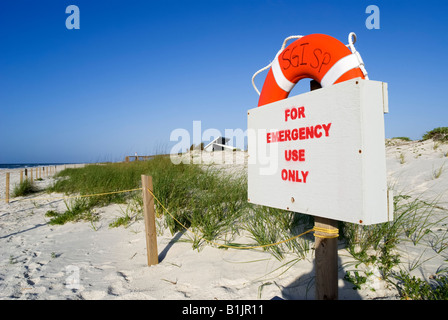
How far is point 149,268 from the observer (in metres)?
3.13

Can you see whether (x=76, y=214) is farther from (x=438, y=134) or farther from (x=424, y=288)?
(x=438, y=134)

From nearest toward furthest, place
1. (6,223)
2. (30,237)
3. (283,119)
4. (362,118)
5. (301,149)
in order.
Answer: (362,118), (301,149), (283,119), (30,237), (6,223)

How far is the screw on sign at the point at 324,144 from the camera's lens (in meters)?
1.52

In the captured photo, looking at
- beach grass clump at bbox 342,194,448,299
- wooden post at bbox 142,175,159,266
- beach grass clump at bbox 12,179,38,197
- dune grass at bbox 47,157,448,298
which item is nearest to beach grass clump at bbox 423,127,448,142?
dune grass at bbox 47,157,448,298

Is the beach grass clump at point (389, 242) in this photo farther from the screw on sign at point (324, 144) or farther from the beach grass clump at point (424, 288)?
the screw on sign at point (324, 144)

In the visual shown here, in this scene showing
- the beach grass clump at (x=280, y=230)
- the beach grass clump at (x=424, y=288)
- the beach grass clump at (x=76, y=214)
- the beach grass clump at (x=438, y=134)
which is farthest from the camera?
the beach grass clump at (x=438, y=134)

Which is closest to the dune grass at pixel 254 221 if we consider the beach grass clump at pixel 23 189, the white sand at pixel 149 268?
the white sand at pixel 149 268

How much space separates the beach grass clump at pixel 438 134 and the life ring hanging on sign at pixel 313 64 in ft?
25.4

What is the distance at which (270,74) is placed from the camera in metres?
2.40

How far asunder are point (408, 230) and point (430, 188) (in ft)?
6.17

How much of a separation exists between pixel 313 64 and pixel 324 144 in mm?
665

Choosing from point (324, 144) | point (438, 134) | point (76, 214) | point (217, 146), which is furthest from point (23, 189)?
point (217, 146)
